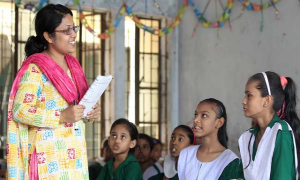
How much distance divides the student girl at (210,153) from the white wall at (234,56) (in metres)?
1.73

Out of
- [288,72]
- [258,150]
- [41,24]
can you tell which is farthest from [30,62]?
[288,72]

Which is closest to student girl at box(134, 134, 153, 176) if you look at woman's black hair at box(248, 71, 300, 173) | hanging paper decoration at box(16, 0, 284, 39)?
hanging paper decoration at box(16, 0, 284, 39)

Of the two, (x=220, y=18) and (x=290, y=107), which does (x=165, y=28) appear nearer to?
(x=220, y=18)

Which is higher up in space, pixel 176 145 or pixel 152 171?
pixel 176 145

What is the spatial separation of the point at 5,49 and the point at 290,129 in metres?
3.63

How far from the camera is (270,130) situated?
9.82 ft

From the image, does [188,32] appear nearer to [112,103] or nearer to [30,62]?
[112,103]

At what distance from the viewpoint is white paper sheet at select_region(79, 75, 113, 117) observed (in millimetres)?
2652

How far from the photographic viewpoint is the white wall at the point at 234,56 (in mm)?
5262

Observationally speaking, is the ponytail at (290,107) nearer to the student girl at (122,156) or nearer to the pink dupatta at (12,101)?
the pink dupatta at (12,101)

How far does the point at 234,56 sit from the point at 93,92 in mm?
3479

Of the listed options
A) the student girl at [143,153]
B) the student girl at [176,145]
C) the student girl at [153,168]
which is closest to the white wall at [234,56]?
the student girl at [153,168]

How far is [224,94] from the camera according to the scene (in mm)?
6078

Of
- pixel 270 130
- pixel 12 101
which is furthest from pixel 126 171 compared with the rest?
pixel 12 101
